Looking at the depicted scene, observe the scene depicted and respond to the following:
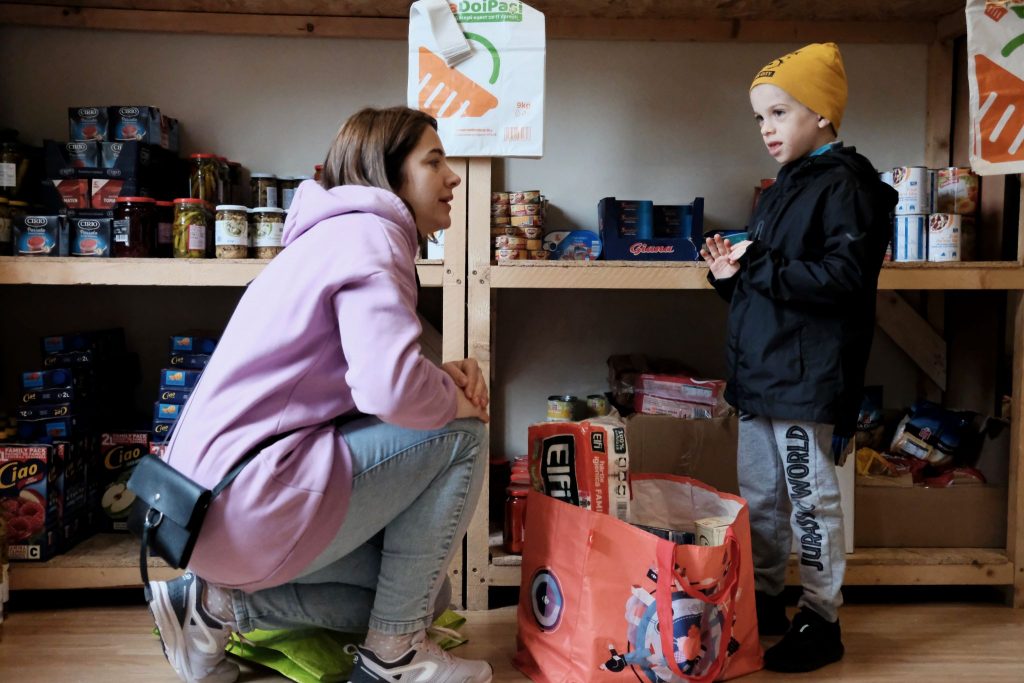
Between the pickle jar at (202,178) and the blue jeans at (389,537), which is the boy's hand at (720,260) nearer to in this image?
the blue jeans at (389,537)

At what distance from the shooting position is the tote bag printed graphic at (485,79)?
5.96ft

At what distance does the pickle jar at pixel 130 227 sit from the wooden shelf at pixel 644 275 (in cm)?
80

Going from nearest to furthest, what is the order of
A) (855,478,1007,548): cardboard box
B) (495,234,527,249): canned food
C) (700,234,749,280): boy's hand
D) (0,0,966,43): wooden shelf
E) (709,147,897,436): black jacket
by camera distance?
(709,147,897,436): black jacket, (700,234,749,280): boy's hand, (495,234,527,249): canned food, (855,478,1007,548): cardboard box, (0,0,966,43): wooden shelf

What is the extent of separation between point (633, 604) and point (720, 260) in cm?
70

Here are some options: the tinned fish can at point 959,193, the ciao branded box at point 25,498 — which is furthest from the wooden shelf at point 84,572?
the tinned fish can at point 959,193

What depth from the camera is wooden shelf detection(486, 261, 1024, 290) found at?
6.15 feet

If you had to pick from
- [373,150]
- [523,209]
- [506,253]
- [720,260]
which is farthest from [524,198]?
[373,150]

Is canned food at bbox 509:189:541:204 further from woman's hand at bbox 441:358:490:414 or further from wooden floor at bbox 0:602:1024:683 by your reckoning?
wooden floor at bbox 0:602:1024:683

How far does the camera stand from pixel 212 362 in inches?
52.2

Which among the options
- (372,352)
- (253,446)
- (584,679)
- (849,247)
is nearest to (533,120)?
(849,247)

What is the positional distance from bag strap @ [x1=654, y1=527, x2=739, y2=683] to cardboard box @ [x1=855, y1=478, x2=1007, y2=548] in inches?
26.6

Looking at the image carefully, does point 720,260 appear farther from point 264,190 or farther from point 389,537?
point 264,190

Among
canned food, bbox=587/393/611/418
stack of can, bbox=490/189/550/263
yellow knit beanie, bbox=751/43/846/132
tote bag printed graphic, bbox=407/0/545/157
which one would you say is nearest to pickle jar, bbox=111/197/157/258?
tote bag printed graphic, bbox=407/0/545/157

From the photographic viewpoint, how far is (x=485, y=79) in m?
1.82
